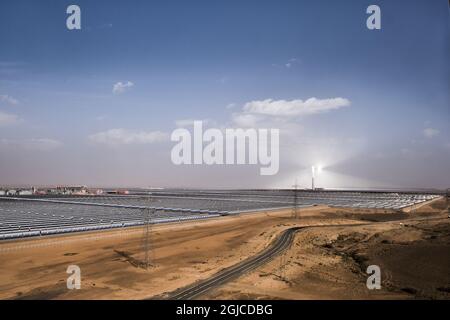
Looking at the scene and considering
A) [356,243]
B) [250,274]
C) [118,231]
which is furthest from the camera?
[118,231]

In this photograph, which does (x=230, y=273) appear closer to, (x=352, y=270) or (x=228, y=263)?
(x=228, y=263)

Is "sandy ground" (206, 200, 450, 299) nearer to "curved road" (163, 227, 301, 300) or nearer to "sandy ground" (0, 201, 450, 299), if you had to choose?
"sandy ground" (0, 201, 450, 299)

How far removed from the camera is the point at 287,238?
62.0 m

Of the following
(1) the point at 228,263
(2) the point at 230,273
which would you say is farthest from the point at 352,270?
(2) the point at 230,273

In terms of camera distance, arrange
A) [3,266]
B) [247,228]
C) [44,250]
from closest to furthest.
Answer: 1. [3,266]
2. [44,250]
3. [247,228]

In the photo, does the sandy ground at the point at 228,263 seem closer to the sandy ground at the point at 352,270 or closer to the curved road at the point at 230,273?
the sandy ground at the point at 352,270

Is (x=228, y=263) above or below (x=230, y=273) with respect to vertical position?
below

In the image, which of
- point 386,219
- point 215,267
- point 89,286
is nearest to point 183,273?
point 215,267

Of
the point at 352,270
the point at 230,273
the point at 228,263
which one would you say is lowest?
the point at 352,270

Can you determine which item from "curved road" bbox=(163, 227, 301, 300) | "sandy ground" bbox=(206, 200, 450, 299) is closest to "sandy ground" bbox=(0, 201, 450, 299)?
"sandy ground" bbox=(206, 200, 450, 299)

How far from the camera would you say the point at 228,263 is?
143 feet

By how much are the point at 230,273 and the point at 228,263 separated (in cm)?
521

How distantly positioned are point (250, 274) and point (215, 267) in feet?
18.0
